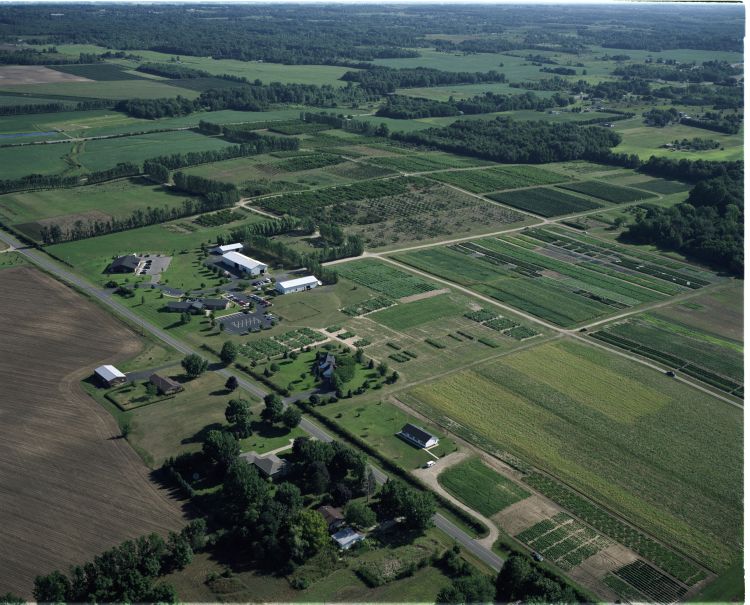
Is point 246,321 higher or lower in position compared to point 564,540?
A: higher

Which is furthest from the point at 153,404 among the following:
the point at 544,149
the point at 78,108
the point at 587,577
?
the point at 78,108

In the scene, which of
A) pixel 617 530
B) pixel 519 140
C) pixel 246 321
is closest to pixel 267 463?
pixel 617 530

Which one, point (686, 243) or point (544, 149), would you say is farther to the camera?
point (544, 149)

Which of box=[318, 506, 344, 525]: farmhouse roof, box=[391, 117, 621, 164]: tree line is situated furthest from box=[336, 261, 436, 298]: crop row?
box=[391, 117, 621, 164]: tree line

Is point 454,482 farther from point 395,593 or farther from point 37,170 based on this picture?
point 37,170

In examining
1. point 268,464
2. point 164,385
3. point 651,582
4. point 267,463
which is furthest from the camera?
point 164,385

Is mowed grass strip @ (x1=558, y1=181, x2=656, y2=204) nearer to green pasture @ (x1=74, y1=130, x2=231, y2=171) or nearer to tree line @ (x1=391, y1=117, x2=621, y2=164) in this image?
tree line @ (x1=391, y1=117, x2=621, y2=164)

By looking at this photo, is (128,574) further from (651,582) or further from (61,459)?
(651,582)
